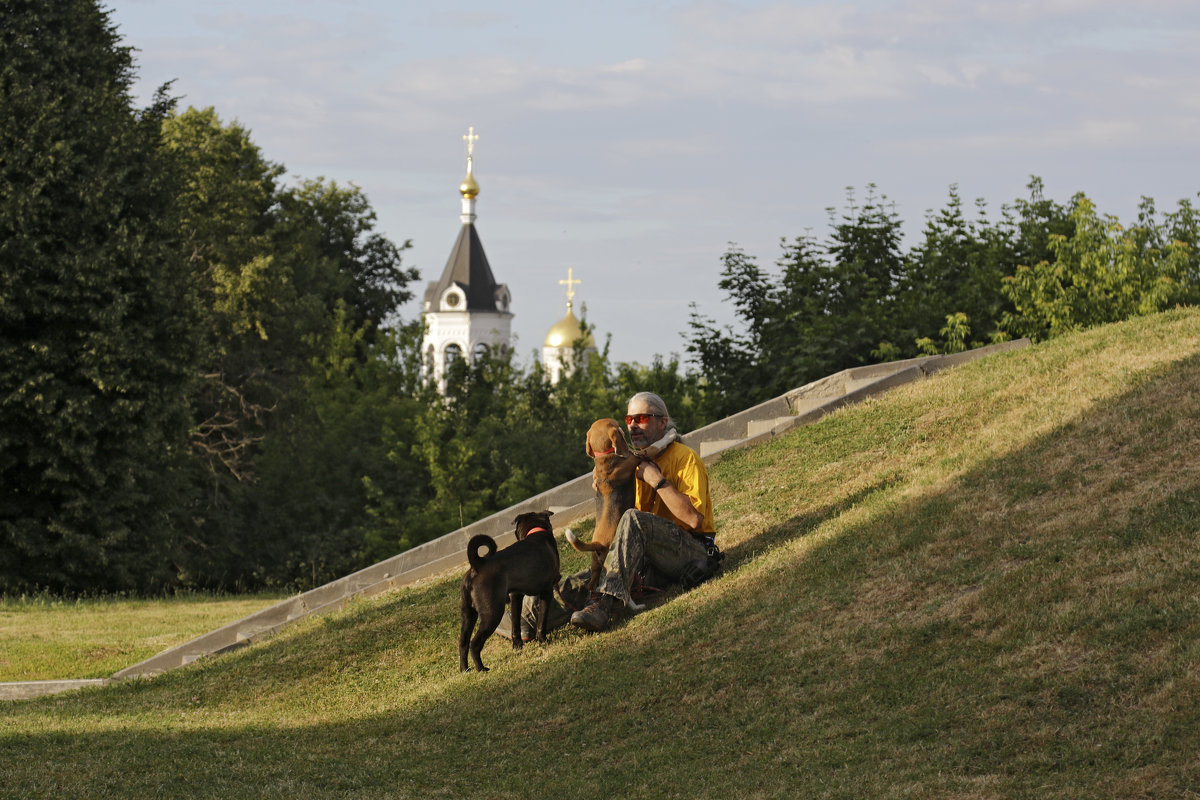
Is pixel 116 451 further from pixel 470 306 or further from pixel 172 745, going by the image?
pixel 470 306

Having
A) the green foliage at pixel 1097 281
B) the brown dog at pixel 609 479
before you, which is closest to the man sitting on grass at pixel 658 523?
the brown dog at pixel 609 479

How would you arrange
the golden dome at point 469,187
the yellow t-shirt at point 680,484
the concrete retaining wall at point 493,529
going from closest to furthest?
the yellow t-shirt at point 680,484 → the concrete retaining wall at point 493,529 → the golden dome at point 469,187

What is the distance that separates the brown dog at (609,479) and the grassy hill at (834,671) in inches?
29.1

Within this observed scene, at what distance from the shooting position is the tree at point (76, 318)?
21.7 metres

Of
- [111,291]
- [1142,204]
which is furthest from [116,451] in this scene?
[1142,204]

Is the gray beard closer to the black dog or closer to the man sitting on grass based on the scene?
the man sitting on grass

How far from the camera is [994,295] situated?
2320 centimetres

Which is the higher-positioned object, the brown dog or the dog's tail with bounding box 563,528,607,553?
the brown dog

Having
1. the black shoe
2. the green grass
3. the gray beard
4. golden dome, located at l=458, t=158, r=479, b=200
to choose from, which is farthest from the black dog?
golden dome, located at l=458, t=158, r=479, b=200

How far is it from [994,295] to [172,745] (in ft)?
61.5

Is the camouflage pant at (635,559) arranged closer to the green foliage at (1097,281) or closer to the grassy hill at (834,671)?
the grassy hill at (834,671)

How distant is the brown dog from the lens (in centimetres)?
1013

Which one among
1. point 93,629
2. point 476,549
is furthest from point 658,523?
point 93,629

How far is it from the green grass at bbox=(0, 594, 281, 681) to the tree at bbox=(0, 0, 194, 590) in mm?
2714
